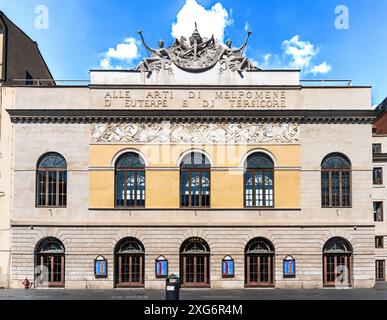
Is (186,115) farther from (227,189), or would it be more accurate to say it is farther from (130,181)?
(130,181)

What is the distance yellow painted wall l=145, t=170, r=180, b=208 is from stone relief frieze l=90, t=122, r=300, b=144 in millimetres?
2113

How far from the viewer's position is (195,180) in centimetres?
3234

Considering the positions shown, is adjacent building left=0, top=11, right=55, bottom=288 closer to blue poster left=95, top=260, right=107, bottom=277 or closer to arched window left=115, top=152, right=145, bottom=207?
blue poster left=95, top=260, right=107, bottom=277

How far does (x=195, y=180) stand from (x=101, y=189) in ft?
19.1

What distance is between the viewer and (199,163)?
32.4 m

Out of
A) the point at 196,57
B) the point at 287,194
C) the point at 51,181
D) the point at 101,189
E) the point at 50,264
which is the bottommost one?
the point at 50,264

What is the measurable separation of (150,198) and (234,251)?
605cm

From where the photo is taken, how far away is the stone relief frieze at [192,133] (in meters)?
32.4

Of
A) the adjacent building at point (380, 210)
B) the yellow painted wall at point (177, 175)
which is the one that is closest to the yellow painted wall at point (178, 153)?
the yellow painted wall at point (177, 175)

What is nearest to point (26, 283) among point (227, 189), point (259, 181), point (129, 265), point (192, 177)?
point (129, 265)

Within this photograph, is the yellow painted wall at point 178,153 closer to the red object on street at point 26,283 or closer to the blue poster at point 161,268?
the blue poster at point 161,268

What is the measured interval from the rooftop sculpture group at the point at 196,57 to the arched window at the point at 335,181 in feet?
25.0

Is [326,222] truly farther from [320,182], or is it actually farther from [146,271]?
[146,271]

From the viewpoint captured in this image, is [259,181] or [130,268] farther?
[259,181]
